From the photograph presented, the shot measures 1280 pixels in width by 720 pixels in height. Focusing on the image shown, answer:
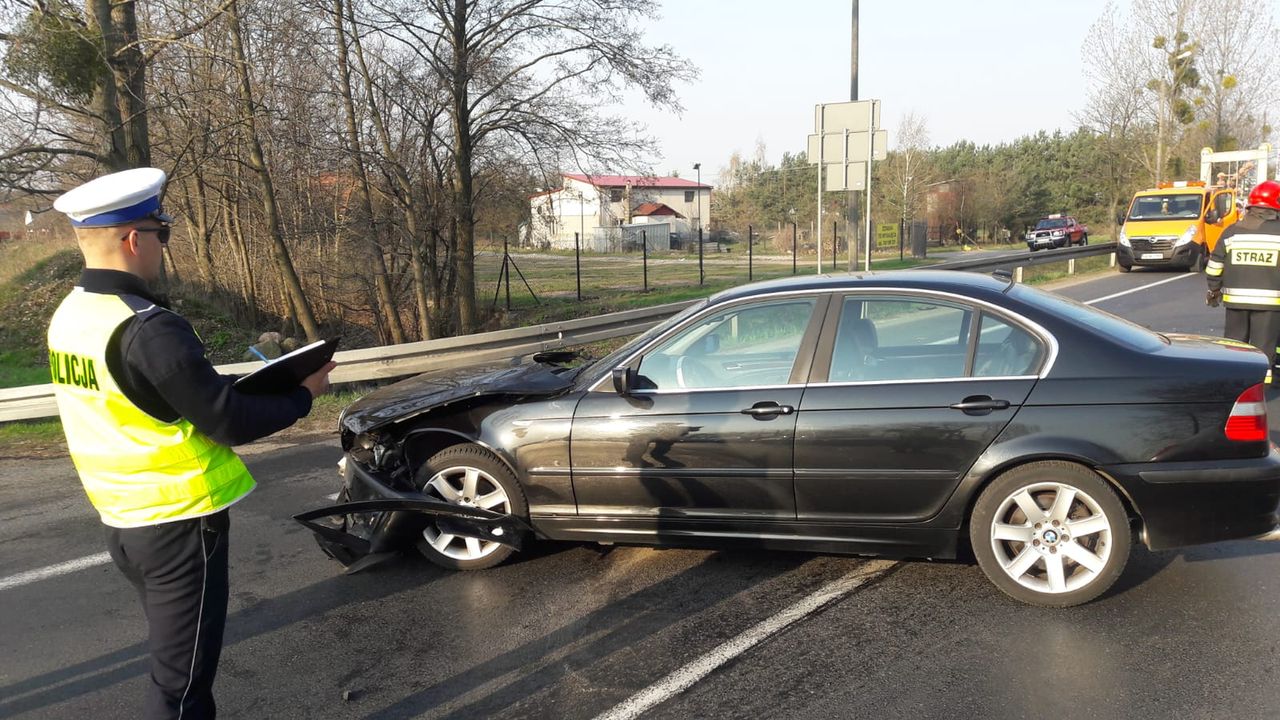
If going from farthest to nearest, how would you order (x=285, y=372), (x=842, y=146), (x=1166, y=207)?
(x=1166, y=207) < (x=842, y=146) < (x=285, y=372)

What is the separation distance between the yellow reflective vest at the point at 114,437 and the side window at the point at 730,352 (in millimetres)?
2350

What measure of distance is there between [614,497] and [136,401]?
2482mm

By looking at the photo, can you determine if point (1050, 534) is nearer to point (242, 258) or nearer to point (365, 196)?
point (365, 196)

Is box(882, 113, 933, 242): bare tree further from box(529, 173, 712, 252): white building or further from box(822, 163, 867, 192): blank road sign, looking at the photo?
box(822, 163, 867, 192): blank road sign

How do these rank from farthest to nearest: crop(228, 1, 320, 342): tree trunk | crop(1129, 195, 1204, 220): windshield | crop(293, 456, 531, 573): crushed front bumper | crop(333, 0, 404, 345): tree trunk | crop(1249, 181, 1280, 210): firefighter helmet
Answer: crop(1129, 195, 1204, 220): windshield
crop(333, 0, 404, 345): tree trunk
crop(228, 1, 320, 342): tree trunk
crop(1249, 181, 1280, 210): firefighter helmet
crop(293, 456, 531, 573): crushed front bumper

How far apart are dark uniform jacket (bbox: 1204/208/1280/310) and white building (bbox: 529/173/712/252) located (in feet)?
34.2

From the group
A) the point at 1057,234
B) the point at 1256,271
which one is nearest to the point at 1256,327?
the point at 1256,271

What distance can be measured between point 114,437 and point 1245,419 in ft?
14.5

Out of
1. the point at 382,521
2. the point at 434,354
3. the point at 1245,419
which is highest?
the point at 1245,419

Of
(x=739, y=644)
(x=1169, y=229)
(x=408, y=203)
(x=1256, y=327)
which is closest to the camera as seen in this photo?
(x=739, y=644)

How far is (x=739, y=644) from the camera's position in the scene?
3.71m

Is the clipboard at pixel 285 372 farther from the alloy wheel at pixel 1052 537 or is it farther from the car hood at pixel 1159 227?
the car hood at pixel 1159 227

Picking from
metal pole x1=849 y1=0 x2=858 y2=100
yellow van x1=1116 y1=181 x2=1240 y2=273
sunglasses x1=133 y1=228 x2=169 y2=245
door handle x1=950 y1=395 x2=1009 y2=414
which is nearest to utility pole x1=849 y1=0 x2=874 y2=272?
metal pole x1=849 y1=0 x2=858 y2=100

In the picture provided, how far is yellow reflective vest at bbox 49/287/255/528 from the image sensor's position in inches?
91.0
